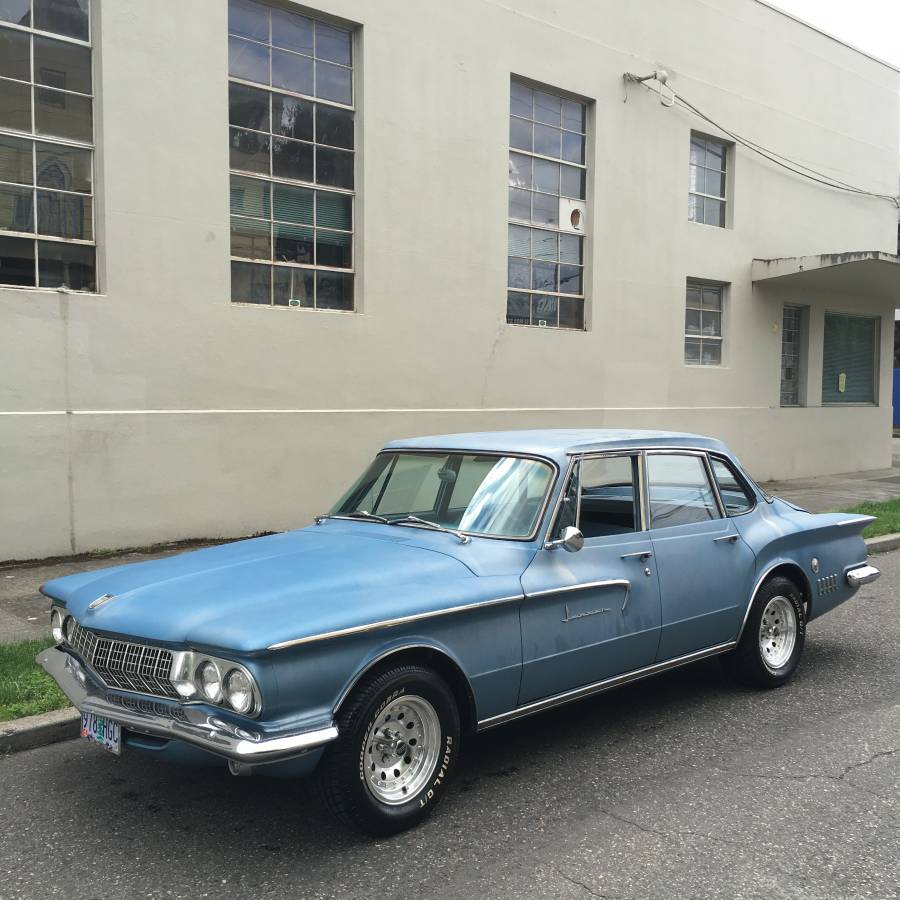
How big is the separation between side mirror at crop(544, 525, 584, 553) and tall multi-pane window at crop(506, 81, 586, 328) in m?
8.83

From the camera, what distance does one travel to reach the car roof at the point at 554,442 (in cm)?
464

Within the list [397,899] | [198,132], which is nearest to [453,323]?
[198,132]

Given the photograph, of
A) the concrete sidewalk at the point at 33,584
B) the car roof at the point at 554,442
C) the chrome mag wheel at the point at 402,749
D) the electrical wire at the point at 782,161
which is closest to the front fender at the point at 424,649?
the chrome mag wheel at the point at 402,749

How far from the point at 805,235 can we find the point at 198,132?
486 inches

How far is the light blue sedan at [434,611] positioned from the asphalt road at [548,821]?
30 centimetres

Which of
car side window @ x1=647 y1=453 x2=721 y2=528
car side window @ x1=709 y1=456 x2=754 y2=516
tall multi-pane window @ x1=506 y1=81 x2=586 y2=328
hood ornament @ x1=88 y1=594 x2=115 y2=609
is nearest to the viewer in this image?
hood ornament @ x1=88 y1=594 x2=115 y2=609

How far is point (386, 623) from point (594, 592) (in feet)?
4.17

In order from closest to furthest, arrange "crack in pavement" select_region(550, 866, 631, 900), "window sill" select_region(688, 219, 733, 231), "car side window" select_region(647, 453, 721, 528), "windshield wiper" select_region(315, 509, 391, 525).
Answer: "crack in pavement" select_region(550, 866, 631, 900)
"windshield wiper" select_region(315, 509, 391, 525)
"car side window" select_region(647, 453, 721, 528)
"window sill" select_region(688, 219, 733, 231)

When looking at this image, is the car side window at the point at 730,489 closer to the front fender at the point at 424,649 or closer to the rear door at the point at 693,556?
the rear door at the point at 693,556

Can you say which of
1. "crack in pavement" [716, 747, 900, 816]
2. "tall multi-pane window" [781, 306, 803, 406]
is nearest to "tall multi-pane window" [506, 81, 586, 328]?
"tall multi-pane window" [781, 306, 803, 406]

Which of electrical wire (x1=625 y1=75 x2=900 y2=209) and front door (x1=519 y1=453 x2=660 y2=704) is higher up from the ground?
electrical wire (x1=625 y1=75 x2=900 y2=209)

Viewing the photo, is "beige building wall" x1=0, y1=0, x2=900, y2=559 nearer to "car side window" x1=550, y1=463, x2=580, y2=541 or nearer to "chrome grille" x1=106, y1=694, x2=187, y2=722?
"chrome grille" x1=106, y1=694, x2=187, y2=722

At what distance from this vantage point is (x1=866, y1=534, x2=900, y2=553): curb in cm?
1028

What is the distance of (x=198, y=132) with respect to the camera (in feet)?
31.6
